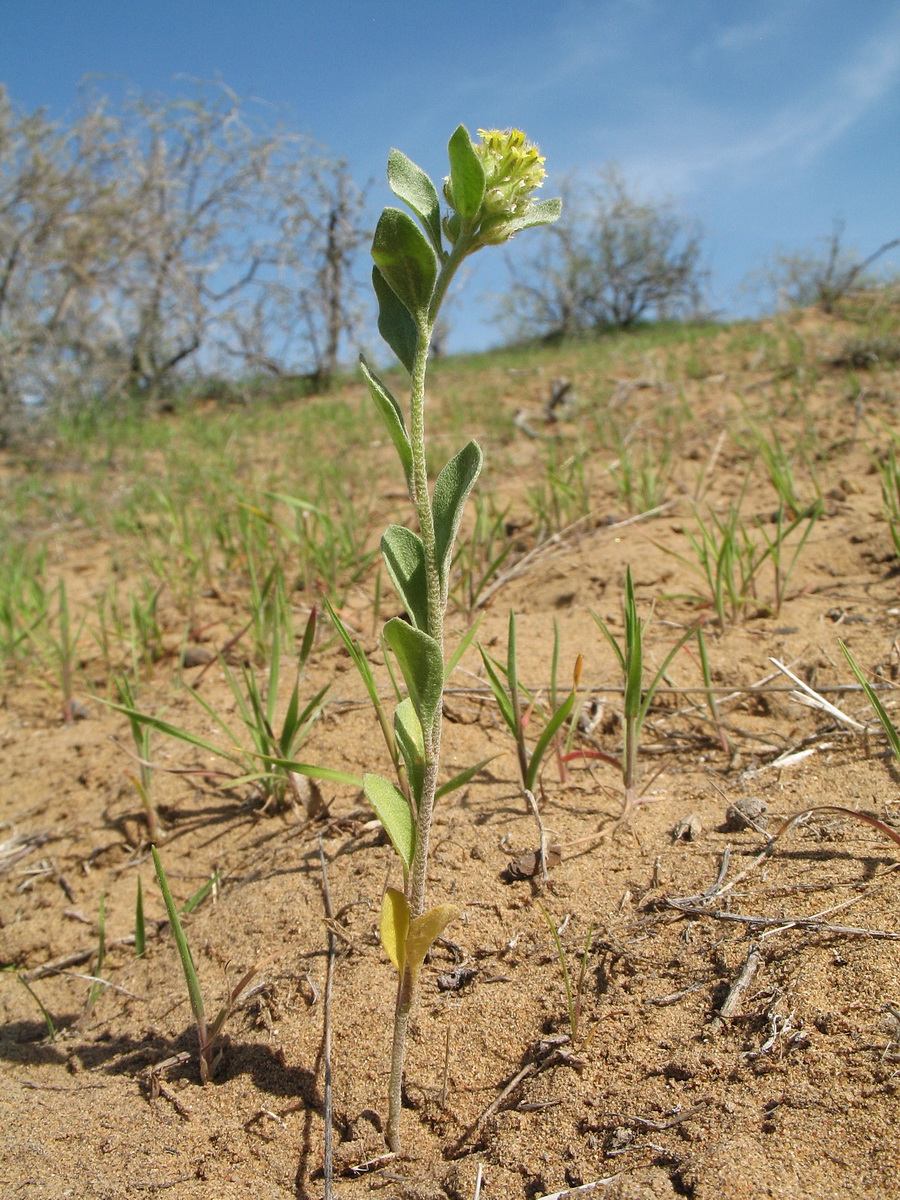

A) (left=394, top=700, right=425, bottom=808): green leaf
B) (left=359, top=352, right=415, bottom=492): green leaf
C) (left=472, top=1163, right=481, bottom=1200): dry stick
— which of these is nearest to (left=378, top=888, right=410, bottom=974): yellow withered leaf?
(left=394, top=700, right=425, bottom=808): green leaf

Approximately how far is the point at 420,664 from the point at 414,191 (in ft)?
1.81

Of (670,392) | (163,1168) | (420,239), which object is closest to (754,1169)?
(163,1168)

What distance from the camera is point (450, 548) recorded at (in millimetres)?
961

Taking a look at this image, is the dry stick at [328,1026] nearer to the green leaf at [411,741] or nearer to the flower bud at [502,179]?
the green leaf at [411,741]

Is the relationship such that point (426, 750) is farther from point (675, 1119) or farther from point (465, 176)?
point (465, 176)

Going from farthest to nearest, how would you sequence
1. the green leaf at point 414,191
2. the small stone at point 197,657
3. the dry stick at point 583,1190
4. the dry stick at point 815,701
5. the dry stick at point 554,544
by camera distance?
the dry stick at point 554,544
the small stone at point 197,657
the dry stick at point 815,701
the green leaf at point 414,191
the dry stick at point 583,1190

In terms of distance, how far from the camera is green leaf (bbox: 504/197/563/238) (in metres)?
0.95

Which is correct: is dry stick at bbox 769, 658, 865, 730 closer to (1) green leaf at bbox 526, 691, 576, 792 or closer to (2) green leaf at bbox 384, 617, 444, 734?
(1) green leaf at bbox 526, 691, 576, 792

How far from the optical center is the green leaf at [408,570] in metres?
0.96

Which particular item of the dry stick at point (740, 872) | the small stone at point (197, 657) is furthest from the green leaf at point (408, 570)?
the small stone at point (197, 657)

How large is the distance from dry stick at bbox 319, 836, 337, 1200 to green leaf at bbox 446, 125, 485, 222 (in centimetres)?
100

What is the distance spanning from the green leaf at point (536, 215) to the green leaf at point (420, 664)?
0.48 meters

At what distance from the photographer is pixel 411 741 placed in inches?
36.5

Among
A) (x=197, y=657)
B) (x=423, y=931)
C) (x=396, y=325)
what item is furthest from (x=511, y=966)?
(x=197, y=657)
